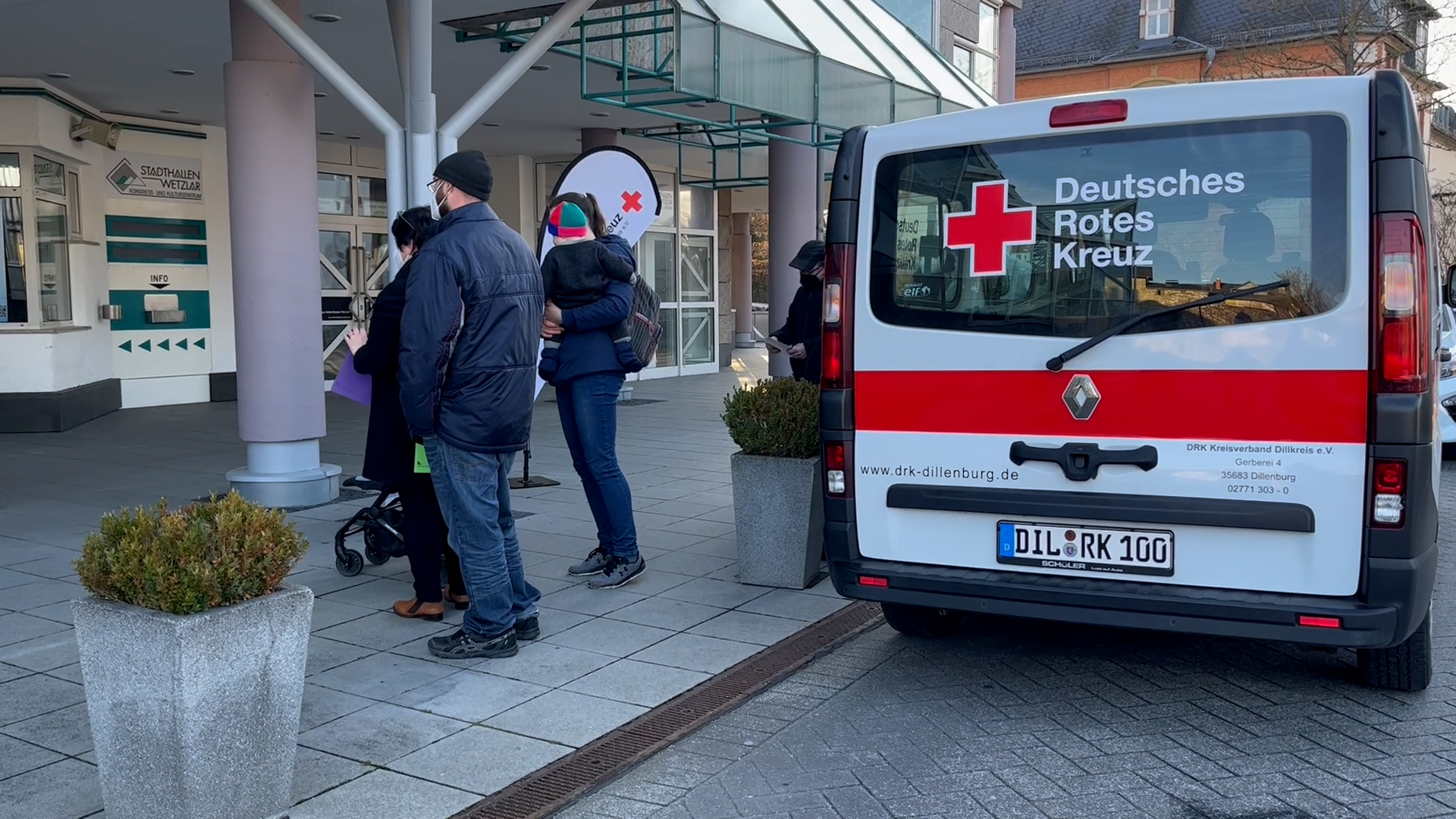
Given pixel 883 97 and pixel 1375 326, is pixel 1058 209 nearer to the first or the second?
pixel 1375 326

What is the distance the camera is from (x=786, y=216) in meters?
14.5

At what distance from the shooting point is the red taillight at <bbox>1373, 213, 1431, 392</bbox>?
3762mm

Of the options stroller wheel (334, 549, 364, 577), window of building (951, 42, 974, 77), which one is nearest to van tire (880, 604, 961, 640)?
stroller wheel (334, 549, 364, 577)

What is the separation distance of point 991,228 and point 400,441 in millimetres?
2601

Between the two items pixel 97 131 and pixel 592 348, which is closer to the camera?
pixel 592 348

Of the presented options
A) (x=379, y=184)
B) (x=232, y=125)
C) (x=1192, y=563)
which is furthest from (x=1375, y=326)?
(x=379, y=184)

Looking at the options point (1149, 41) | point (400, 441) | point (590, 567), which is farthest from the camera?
point (1149, 41)

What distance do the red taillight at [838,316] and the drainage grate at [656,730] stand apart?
3.88 ft

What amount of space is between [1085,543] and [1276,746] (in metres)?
0.90

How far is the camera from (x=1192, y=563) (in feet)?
13.4

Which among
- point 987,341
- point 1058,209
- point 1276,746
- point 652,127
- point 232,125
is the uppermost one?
point 652,127

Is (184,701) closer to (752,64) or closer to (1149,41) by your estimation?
(752,64)

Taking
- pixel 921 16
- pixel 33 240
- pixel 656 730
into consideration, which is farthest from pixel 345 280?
pixel 656 730

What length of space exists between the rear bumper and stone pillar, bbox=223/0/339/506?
4707 millimetres
